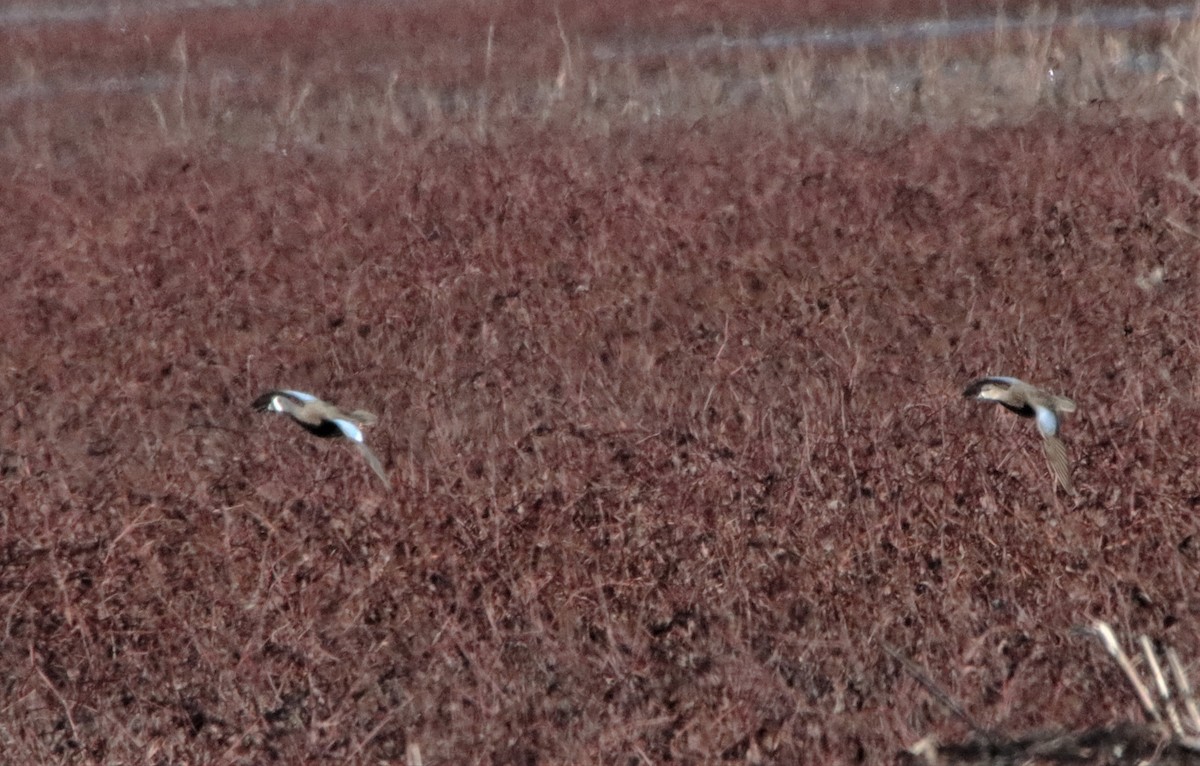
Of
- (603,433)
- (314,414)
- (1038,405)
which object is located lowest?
(603,433)

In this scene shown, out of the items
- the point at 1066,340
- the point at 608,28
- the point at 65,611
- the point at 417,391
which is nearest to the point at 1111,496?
the point at 1066,340

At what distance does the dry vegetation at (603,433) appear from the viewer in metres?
4.66

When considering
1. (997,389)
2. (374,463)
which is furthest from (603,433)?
(997,389)

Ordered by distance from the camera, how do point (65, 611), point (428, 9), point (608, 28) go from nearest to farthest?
point (65, 611), point (608, 28), point (428, 9)

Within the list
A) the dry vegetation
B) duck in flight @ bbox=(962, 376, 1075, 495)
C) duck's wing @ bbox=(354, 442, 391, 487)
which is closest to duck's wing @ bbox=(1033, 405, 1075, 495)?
duck in flight @ bbox=(962, 376, 1075, 495)

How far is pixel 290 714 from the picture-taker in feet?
15.2

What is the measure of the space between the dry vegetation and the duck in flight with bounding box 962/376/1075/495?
332 millimetres

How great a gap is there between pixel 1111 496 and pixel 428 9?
11.0 meters

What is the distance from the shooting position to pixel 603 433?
5668 millimetres

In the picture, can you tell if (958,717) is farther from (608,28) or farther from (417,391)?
(608,28)

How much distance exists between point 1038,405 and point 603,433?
1.43 m

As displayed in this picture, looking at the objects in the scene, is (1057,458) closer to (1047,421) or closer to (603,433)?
(1047,421)

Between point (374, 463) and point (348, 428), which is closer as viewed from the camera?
point (374, 463)

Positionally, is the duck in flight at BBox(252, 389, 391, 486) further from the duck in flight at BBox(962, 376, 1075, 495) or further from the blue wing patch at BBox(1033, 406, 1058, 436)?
the blue wing patch at BBox(1033, 406, 1058, 436)
